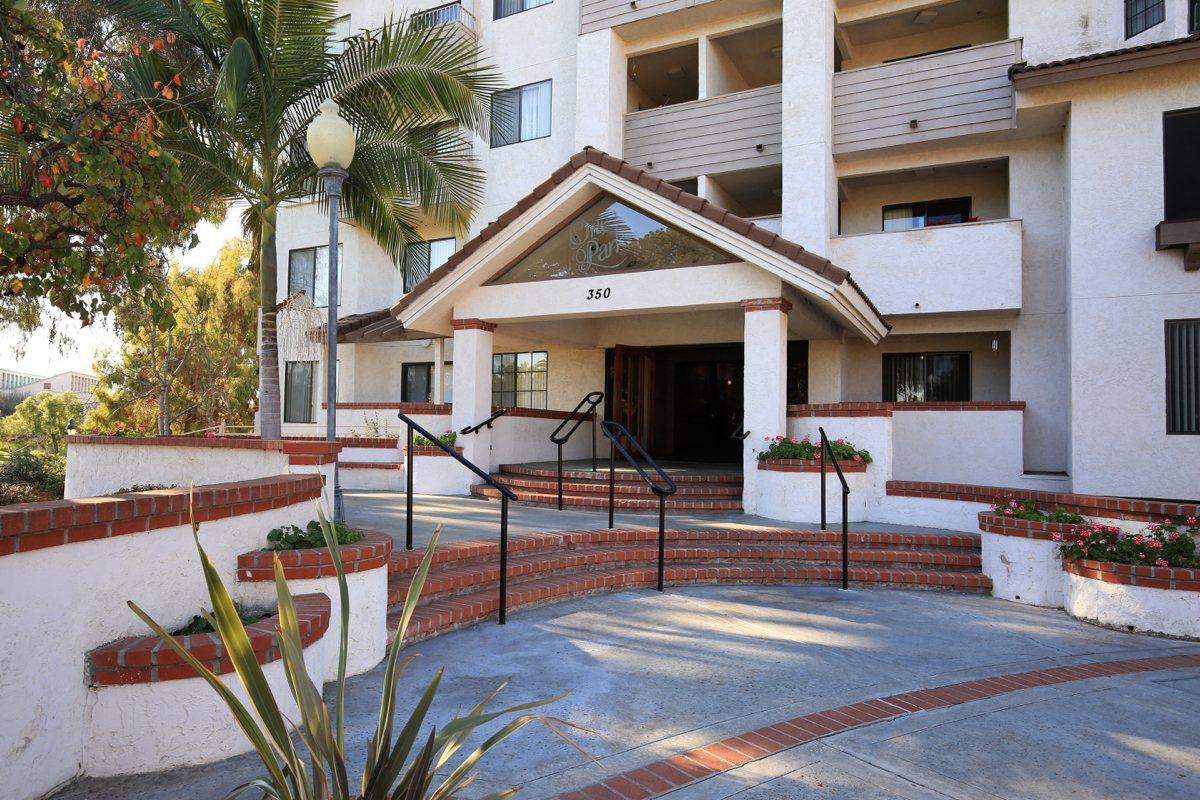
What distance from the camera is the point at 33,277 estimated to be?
15.6 ft

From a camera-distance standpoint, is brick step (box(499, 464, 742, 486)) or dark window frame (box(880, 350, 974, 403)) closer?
brick step (box(499, 464, 742, 486))

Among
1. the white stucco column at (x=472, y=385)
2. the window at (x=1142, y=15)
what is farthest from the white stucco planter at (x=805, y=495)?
the window at (x=1142, y=15)

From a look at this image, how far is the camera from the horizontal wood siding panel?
1384 centimetres

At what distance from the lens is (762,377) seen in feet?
33.1

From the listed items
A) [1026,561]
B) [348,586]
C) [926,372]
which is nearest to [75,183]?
[348,586]

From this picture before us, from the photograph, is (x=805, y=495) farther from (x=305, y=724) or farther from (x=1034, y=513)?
(x=305, y=724)

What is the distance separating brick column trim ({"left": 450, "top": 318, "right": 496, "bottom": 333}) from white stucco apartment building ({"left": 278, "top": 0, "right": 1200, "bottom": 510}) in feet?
0.24

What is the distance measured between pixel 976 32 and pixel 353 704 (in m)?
15.9

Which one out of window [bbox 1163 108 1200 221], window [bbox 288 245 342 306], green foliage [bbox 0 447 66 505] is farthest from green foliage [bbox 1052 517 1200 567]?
window [bbox 288 245 342 306]

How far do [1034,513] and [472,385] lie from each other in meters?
7.92

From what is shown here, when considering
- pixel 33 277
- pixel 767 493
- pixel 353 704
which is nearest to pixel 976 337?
pixel 767 493

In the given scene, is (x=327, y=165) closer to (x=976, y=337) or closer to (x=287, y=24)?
(x=287, y=24)

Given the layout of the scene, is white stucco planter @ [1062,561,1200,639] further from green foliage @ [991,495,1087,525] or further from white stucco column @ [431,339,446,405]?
white stucco column @ [431,339,446,405]

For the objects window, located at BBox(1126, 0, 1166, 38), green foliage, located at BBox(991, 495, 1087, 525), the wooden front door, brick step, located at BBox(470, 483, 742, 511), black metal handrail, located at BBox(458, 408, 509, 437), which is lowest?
brick step, located at BBox(470, 483, 742, 511)
